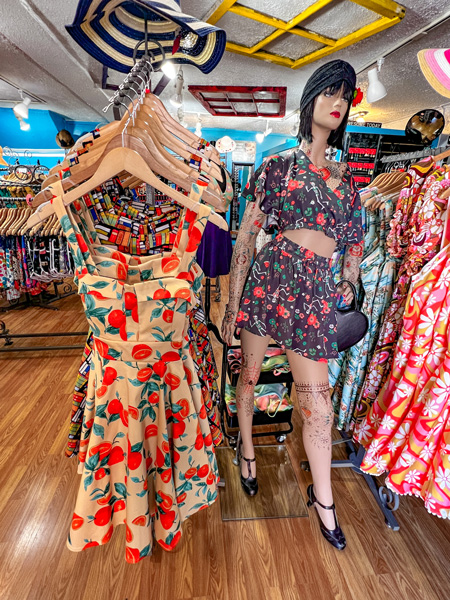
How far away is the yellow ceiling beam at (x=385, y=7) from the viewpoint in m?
2.49

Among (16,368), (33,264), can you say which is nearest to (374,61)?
(33,264)

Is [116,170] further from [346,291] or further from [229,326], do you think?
[346,291]

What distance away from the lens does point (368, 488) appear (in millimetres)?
1708

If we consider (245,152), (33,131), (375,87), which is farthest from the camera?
(245,152)

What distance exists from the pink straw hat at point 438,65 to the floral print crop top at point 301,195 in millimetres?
435

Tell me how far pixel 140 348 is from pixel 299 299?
694 mm

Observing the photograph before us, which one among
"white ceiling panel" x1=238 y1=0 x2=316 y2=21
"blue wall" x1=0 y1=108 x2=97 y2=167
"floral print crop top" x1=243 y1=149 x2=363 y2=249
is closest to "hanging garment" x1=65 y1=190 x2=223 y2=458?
"floral print crop top" x1=243 y1=149 x2=363 y2=249

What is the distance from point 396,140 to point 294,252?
8.97 feet

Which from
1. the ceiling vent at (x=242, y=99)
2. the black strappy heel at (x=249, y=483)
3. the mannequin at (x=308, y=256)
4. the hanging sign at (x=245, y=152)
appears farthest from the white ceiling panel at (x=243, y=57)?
the hanging sign at (x=245, y=152)

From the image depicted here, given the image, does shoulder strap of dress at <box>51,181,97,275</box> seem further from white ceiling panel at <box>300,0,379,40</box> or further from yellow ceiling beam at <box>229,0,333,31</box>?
white ceiling panel at <box>300,0,379,40</box>

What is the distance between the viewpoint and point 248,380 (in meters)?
1.52

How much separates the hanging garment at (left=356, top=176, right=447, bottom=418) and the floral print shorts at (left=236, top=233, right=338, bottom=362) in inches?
14.8

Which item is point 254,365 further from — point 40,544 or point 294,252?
point 40,544

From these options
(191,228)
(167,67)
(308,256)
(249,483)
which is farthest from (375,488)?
(167,67)
